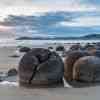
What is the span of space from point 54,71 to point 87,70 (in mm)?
274

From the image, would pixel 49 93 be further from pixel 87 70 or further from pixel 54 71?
pixel 87 70

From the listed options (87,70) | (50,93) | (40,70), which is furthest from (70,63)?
(50,93)

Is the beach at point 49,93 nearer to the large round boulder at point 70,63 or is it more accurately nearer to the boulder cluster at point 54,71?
the boulder cluster at point 54,71

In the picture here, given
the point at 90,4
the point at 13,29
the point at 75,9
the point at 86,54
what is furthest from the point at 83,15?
the point at 86,54

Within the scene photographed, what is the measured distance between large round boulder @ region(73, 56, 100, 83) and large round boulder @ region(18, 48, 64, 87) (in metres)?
0.14

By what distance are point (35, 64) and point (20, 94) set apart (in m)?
0.48

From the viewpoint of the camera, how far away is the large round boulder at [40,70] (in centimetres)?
231

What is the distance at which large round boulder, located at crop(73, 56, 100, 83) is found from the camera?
7.76 feet

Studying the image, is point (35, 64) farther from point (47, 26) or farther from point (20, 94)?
point (47, 26)

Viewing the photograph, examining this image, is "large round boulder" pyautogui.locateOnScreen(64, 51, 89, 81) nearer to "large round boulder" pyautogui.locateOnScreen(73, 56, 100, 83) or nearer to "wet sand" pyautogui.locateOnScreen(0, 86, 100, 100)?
"large round boulder" pyautogui.locateOnScreen(73, 56, 100, 83)

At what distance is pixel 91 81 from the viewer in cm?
236

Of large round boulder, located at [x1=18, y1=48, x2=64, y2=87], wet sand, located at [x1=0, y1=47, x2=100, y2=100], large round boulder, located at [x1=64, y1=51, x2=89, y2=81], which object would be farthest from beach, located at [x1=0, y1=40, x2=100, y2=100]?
large round boulder, located at [x1=64, y1=51, x2=89, y2=81]

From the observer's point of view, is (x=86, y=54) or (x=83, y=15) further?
(x=83, y=15)


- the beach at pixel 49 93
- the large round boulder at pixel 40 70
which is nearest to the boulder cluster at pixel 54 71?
the large round boulder at pixel 40 70
